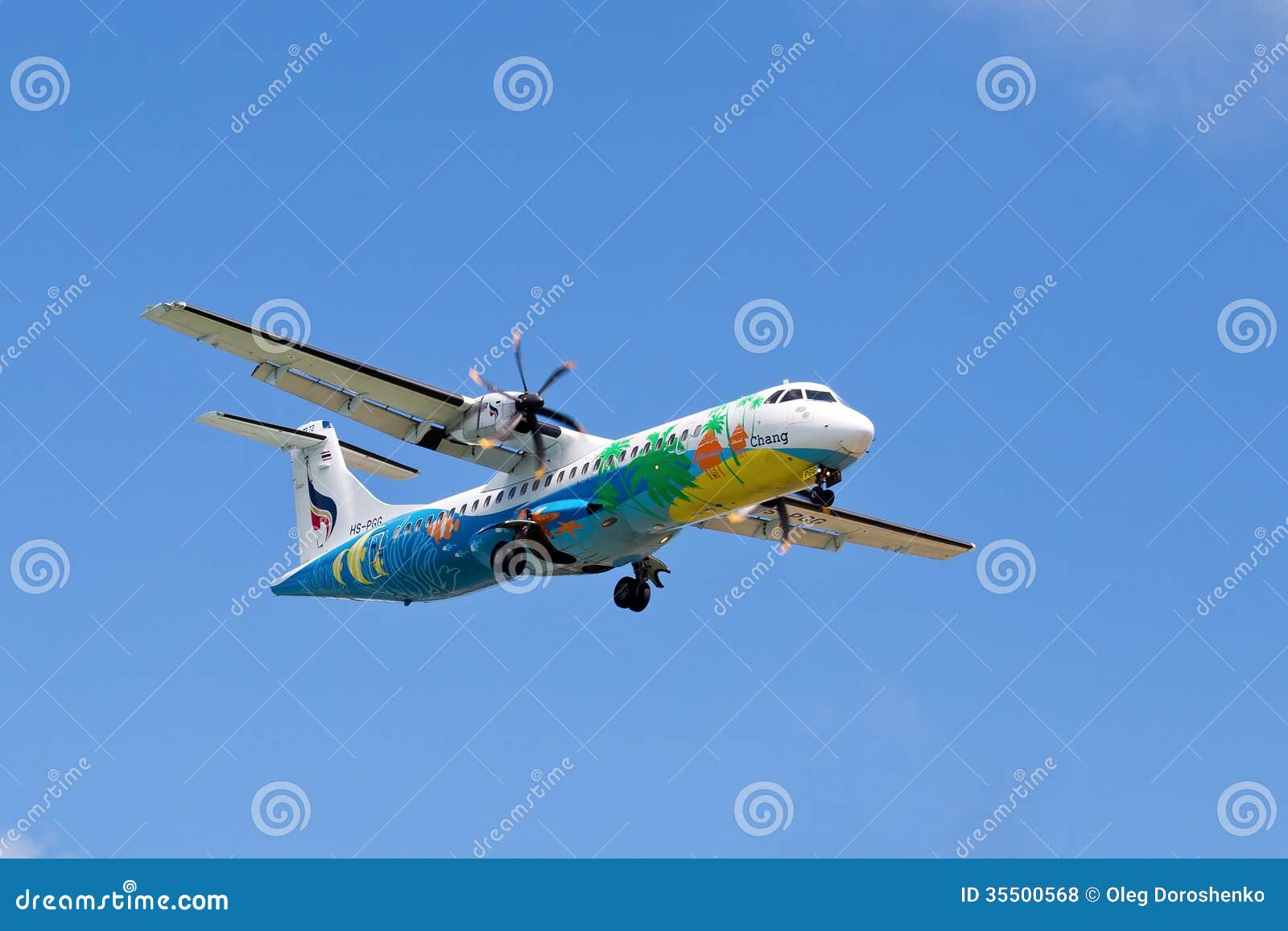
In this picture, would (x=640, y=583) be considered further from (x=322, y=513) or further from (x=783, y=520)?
(x=322, y=513)

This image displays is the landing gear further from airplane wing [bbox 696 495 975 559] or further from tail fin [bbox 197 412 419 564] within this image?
tail fin [bbox 197 412 419 564]

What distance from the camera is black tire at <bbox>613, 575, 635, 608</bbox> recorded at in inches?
1105

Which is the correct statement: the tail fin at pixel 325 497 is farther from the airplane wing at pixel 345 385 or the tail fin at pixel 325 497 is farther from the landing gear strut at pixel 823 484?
the landing gear strut at pixel 823 484

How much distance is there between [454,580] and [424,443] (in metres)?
2.54

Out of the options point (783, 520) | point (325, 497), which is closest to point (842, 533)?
point (783, 520)

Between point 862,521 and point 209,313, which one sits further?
point 862,521

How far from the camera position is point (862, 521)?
101ft

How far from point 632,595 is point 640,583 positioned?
243mm

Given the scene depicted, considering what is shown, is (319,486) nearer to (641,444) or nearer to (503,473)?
(503,473)

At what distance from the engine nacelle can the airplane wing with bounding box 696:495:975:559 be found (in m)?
4.91

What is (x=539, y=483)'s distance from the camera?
2709cm

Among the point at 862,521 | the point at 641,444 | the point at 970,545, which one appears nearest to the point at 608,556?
the point at 641,444

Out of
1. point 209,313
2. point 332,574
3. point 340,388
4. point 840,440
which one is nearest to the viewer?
point 840,440
